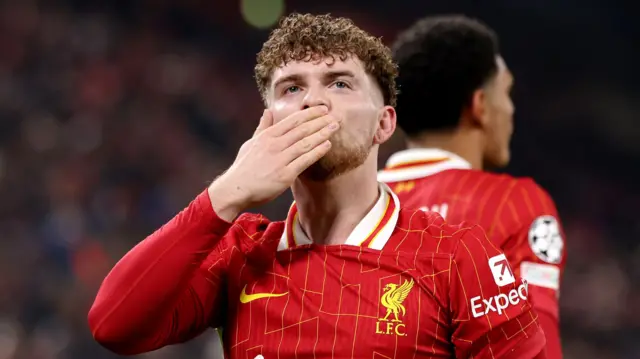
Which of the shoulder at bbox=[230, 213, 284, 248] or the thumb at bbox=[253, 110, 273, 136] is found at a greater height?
the thumb at bbox=[253, 110, 273, 136]

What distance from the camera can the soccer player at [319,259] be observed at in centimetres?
183

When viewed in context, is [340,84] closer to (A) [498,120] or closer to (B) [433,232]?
(B) [433,232]

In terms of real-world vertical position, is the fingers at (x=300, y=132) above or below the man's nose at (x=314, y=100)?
below

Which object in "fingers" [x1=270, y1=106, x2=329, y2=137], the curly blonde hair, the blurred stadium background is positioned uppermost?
the blurred stadium background

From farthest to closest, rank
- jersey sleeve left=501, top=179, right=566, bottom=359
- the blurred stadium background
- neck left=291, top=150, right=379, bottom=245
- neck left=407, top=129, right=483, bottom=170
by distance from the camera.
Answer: the blurred stadium background → neck left=407, top=129, right=483, bottom=170 → jersey sleeve left=501, top=179, right=566, bottom=359 → neck left=291, top=150, right=379, bottom=245

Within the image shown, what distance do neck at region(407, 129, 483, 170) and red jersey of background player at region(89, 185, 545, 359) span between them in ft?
3.14

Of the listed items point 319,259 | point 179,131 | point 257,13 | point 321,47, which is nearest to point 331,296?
point 319,259

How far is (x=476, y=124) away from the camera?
297 centimetres

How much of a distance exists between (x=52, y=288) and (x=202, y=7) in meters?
4.06

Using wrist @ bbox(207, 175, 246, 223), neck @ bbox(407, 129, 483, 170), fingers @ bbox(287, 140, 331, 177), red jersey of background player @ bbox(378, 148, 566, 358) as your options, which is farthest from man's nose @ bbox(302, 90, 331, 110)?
neck @ bbox(407, 129, 483, 170)

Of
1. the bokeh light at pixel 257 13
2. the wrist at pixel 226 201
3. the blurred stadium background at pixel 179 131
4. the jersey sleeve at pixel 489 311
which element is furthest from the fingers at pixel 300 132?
the bokeh light at pixel 257 13

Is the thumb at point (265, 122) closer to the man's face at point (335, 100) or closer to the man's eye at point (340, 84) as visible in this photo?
the man's face at point (335, 100)

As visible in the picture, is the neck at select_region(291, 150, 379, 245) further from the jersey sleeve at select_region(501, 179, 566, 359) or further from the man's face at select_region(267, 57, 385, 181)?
the jersey sleeve at select_region(501, 179, 566, 359)

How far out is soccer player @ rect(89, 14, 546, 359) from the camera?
1835 mm
